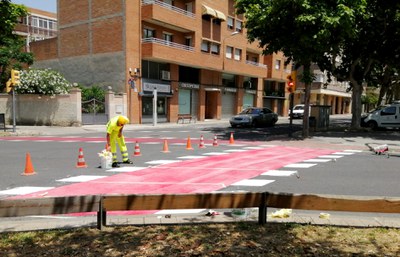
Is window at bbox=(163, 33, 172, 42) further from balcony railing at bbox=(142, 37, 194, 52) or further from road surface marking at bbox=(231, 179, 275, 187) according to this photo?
road surface marking at bbox=(231, 179, 275, 187)

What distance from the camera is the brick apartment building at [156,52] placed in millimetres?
28422

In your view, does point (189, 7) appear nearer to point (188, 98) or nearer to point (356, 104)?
point (188, 98)

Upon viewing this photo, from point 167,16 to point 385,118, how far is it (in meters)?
19.0

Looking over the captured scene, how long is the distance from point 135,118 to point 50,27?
27055 mm

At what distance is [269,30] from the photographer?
57.7 feet

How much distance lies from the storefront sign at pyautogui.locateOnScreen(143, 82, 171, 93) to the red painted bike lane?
19.1m

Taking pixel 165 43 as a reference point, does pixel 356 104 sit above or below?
below

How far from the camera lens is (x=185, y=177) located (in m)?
8.02

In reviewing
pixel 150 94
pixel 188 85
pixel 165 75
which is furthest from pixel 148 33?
pixel 188 85

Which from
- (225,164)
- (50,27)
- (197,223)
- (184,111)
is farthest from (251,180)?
(50,27)

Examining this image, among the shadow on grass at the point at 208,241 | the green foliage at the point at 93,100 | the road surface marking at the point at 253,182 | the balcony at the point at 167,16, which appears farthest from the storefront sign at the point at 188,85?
the shadow on grass at the point at 208,241

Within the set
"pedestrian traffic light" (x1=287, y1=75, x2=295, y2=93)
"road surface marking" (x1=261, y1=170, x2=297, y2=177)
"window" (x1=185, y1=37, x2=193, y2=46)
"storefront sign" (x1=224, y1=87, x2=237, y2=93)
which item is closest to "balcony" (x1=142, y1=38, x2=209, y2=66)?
"window" (x1=185, y1=37, x2=193, y2=46)

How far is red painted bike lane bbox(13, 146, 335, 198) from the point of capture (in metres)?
6.73

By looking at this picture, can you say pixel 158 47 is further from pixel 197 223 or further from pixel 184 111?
pixel 197 223
